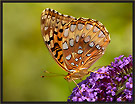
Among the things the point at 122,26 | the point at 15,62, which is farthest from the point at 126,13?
the point at 15,62

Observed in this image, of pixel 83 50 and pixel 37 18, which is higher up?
pixel 37 18

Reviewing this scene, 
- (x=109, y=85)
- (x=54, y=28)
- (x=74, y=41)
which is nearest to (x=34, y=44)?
(x=54, y=28)

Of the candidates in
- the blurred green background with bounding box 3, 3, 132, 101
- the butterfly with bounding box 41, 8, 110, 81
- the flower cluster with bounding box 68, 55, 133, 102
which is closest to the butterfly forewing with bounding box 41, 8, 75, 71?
the butterfly with bounding box 41, 8, 110, 81

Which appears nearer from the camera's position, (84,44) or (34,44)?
(84,44)

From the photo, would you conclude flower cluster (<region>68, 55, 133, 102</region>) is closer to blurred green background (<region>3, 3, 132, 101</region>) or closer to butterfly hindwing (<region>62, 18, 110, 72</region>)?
butterfly hindwing (<region>62, 18, 110, 72</region>)

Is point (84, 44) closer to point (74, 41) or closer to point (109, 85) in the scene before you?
point (74, 41)

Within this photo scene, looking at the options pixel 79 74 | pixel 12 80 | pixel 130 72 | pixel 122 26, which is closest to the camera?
pixel 130 72

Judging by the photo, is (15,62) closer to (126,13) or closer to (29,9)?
(29,9)
